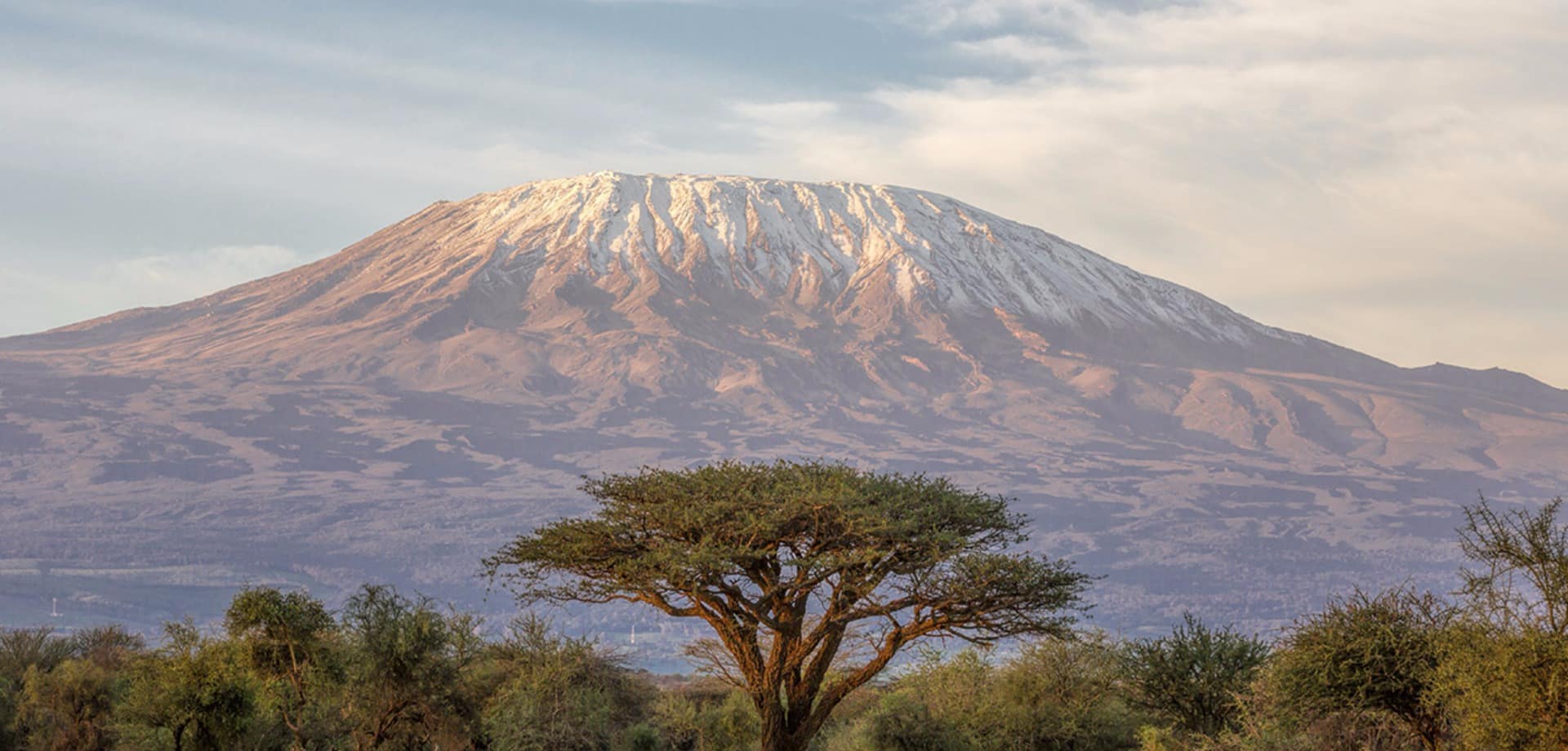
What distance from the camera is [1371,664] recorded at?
105 ft

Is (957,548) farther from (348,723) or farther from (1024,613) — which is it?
(348,723)

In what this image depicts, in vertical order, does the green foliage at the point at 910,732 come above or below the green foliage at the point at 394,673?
below

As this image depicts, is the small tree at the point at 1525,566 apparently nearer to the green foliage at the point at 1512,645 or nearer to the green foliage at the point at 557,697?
the green foliage at the point at 1512,645

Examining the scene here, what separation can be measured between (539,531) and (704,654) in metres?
4.61

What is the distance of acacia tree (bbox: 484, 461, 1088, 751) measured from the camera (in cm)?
3319

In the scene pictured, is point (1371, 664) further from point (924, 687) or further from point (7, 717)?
point (7, 717)

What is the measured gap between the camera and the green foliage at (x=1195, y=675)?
1625 inches

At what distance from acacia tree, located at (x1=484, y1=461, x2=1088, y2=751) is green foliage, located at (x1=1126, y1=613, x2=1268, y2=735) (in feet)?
24.8

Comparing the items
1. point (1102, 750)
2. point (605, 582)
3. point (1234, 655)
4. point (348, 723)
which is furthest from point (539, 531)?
point (1234, 655)

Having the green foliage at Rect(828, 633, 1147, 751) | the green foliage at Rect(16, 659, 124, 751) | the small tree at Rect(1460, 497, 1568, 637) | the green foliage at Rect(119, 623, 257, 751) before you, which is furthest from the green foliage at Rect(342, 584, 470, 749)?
the small tree at Rect(1460, 497, 1568, 637)

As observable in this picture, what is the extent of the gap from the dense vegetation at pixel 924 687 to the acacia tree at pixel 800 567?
23.8 inches

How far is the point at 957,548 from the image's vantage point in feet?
111

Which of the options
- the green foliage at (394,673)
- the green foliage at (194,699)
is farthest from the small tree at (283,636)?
the green foliage at (394,673)

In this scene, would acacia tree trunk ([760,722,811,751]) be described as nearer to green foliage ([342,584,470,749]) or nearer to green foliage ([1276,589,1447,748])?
green foliage ([342,584,470,749])
